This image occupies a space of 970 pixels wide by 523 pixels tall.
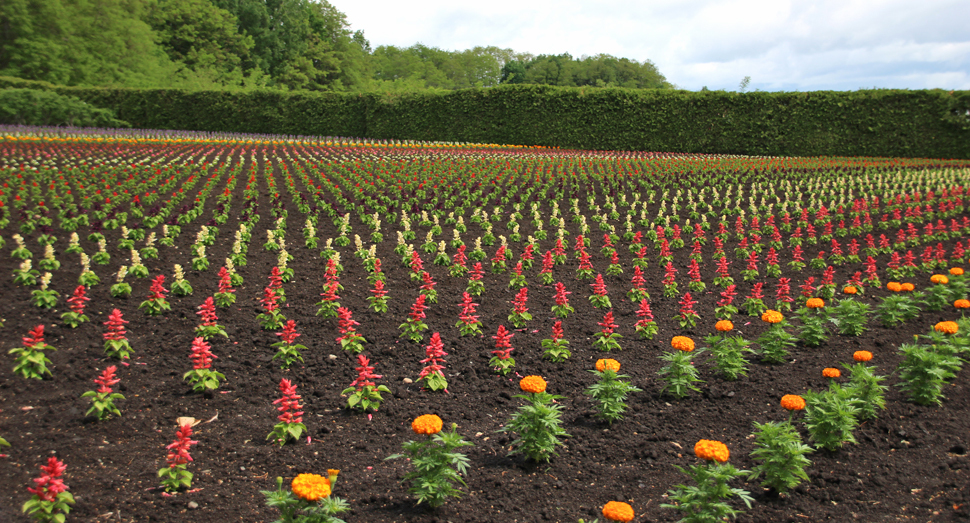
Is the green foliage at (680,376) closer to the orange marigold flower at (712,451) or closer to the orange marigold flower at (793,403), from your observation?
the orange marigold flower at (793,403)

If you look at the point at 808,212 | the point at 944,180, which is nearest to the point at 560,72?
→ the point at 944,180

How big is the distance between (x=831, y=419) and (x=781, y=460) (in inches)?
23.4

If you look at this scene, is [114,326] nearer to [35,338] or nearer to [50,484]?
[35,338]

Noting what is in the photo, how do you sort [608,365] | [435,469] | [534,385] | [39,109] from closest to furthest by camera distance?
[435,469]
[534,385]
[608,365]
[39,109]

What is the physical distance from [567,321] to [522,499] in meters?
2.90

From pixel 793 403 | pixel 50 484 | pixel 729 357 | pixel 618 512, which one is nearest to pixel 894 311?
pixel 729 357

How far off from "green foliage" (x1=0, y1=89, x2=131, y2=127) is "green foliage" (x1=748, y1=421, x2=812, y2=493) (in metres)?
33.7

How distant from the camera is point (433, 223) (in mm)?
10164

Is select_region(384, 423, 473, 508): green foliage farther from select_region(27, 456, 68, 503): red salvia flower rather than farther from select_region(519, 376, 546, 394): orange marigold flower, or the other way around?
select_region(27, 456, 68, 503): red salvia flower

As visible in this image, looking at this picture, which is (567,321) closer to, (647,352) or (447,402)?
(647,352)

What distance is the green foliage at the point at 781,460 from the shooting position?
3016 millimetres

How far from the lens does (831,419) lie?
3365 mm

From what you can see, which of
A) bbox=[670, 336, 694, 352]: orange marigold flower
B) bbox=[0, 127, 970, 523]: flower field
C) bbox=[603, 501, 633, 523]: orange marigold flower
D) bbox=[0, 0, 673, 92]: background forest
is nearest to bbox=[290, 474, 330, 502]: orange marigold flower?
bbox=[0, 127, 970, 523]: flower field

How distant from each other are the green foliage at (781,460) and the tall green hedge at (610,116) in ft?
81.6
